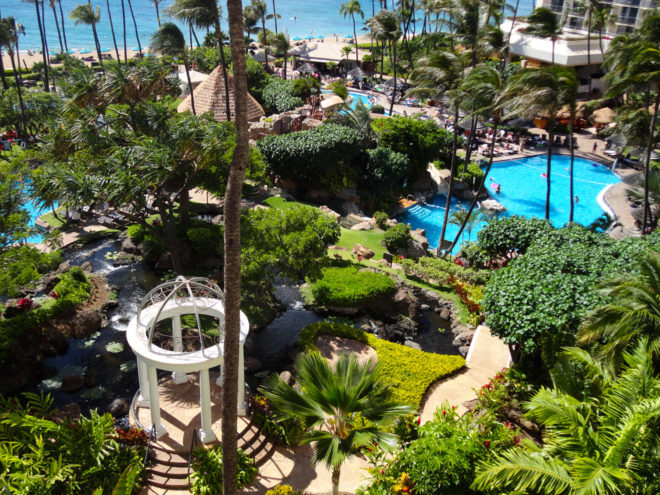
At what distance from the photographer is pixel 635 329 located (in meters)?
12.3

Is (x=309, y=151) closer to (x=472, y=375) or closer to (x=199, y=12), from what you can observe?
(x=199, y=12)

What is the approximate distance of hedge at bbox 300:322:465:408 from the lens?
55.5 feet

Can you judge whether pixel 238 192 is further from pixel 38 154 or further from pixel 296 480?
pixel 38 154

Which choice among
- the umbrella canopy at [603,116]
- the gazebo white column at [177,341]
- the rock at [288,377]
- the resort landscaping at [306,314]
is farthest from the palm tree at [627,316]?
the umbrella canopy at [603,116]

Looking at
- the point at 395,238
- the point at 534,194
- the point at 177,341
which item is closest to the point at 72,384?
the point at 177,341

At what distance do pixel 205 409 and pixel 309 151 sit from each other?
21.5 metres

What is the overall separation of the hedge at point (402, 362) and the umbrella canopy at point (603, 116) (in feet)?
136

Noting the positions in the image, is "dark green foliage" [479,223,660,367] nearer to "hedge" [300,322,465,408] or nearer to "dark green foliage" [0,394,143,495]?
"hedge" [300,322,465,408]

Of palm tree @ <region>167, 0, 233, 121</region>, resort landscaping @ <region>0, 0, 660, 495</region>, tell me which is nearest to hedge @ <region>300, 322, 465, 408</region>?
resort landscaping @ <region>0, 0, 660, 495</region>

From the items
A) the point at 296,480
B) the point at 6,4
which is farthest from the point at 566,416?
the point at 6,4

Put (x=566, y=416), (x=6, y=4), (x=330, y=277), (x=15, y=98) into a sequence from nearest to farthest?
(x=566, y=416)
(x=330, y=277)
(x=15, y=98)
(x=6, y=4)

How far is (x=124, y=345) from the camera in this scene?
19.5m

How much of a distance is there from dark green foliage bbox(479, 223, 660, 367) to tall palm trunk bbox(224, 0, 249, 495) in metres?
9.31

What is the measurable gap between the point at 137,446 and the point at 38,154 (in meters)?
14.1
